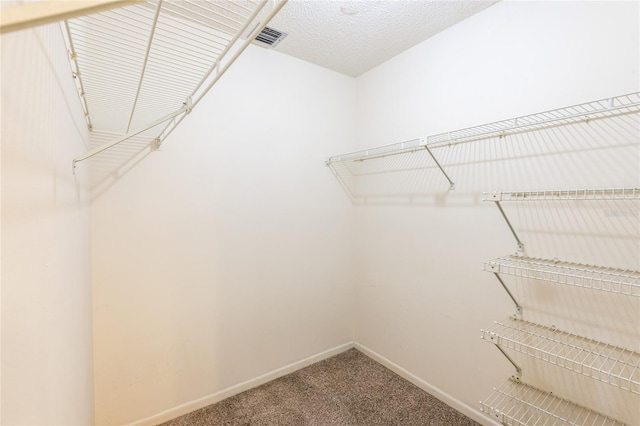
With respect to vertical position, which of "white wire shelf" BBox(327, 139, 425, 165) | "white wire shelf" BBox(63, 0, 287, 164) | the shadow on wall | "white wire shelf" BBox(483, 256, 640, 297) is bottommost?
"white wire shelf" BBox(483, 256, 640, 297)

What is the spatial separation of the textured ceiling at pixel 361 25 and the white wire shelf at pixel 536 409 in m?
2.12

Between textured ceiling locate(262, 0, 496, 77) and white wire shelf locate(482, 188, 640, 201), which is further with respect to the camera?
textured ceiling locate(262, 0, 496, 77)

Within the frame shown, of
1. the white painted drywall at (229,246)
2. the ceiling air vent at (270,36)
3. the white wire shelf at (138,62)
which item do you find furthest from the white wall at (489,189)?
the white wire shelf at (138,62)

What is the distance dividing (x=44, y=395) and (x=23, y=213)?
0.39 m

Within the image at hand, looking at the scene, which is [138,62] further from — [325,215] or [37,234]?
[325,215]

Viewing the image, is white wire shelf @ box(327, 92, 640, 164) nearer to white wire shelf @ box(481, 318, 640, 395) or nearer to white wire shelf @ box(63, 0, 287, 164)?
white wire shelf @ box(481, 318, 640, 395)

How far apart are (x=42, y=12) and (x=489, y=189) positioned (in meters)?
1.91

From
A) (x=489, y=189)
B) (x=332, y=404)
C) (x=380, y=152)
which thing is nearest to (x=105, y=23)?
(x=380, y=152)

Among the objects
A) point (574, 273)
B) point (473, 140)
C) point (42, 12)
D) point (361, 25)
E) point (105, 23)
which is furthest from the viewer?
point (361, 25)

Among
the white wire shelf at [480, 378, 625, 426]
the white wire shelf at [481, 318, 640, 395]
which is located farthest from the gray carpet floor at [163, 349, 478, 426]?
the white wire shelf at [481, 318, 640, 395]

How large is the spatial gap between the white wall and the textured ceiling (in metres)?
0.11

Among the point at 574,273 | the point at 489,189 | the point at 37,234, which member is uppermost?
the point at 489,189

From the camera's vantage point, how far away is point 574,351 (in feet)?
4.45

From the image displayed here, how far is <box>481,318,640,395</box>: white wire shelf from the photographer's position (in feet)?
3.92
